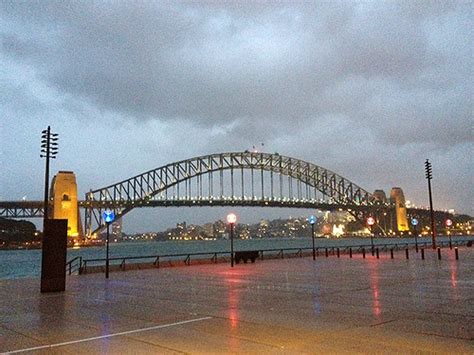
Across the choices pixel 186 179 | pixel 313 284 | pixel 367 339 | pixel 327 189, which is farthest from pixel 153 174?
pixel 367 339

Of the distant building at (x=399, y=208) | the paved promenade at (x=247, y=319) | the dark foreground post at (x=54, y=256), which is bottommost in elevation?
the paved promenade at (x=247, y=319)

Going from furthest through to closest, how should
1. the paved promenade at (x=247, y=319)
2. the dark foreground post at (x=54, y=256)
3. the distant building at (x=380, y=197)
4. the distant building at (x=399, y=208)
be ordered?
the distant building at (x=380, y=197) < the distant building at (x=399, y=208) < the dark foreground post at (x=54, y=256) < the paved promenade at (x=247, y=319)

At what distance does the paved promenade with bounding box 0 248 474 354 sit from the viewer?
7.24 meters

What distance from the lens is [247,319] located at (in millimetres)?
9477

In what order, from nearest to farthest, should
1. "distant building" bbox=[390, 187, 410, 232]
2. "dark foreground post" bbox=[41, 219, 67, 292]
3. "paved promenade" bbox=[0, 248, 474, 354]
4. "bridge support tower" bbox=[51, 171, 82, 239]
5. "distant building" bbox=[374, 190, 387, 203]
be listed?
"paved promenade" bbox=[0, 248, 474, 354] < "dark foreground post" bbox=[41, 219, 67, 292] < "bridge support tower" bbox=[51, 171, 82, 239] < "distant building" bbox=[390, 187, 410, 232] < "distant building" bbox=[374, 190, 387, 203]

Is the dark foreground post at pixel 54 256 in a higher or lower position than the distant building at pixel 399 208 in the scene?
lower

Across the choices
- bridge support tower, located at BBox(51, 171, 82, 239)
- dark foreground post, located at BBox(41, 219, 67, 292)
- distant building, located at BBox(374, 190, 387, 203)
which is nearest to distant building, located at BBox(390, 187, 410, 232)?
distant building, located at BBox(374, 190, 387, 203)

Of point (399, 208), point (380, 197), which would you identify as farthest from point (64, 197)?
point (380, 197)

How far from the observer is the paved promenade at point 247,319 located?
7242 millimetres

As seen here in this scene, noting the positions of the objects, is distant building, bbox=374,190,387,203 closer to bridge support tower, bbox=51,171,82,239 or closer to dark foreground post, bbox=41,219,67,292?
bridge support tower, bbox=51,171,82,239

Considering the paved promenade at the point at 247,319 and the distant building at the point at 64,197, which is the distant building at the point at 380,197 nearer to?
the distant building at the point at 64,197

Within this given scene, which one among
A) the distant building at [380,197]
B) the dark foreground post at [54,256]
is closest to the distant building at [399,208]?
the distant building at [380,197]

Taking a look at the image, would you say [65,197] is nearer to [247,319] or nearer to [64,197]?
[64,197]

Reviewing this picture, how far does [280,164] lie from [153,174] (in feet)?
122
